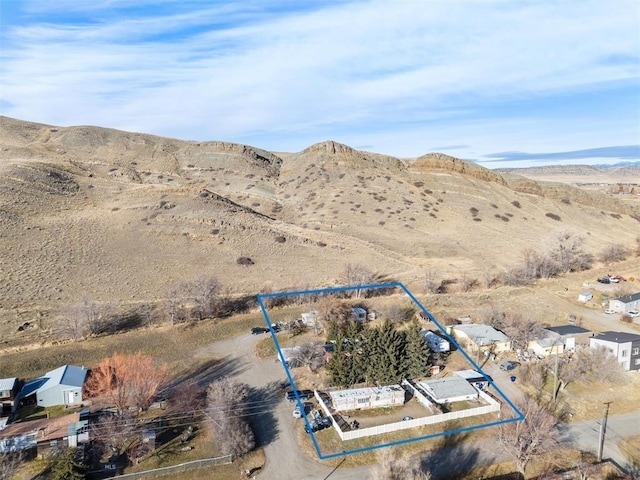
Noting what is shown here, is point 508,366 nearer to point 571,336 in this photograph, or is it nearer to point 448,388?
point 571,336

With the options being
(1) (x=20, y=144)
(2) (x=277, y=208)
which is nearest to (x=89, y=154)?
(1) (x=20, y=144)

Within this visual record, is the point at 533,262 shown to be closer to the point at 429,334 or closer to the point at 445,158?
the point at 429,334

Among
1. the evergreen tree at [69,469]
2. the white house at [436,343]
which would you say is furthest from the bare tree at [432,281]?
the evergreen tree at [69,469]

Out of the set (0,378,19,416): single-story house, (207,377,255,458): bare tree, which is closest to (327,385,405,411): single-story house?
(207,377,255,458): bare tree

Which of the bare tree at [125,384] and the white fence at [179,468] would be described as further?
the bare tree at [125,384]

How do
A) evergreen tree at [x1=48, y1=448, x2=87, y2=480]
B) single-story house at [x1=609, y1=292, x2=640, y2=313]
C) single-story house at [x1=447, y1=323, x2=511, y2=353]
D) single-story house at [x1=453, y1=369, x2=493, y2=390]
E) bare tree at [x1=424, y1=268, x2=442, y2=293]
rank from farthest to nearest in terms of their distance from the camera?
1. bare tree at [x1=424, y1=268, x2=442, y2=293]
2. single-story house at [x1=609, y1=292, x2=640, y2=313]
3. single-story house at [x1=447, y1=323, x2=511, y2=353]
4. single-story house at [x1=453, y1=369, x2=493, y2=390]
5. evergreen tree at [x1=48, y1=448, x2=87, y2=480]

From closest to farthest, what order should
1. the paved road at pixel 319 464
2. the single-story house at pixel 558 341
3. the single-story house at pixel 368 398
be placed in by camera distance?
the paved road at pixel 319 464 < the single-story house at pixel 368 398 < the single-story house at pixel 558 341

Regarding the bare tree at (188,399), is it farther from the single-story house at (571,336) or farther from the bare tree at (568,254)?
the bare tree at (568,254)

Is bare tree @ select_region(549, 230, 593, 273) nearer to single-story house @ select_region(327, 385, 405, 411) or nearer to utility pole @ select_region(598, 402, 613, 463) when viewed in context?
utility pole @ select_region(598, 402, 613, 463)
